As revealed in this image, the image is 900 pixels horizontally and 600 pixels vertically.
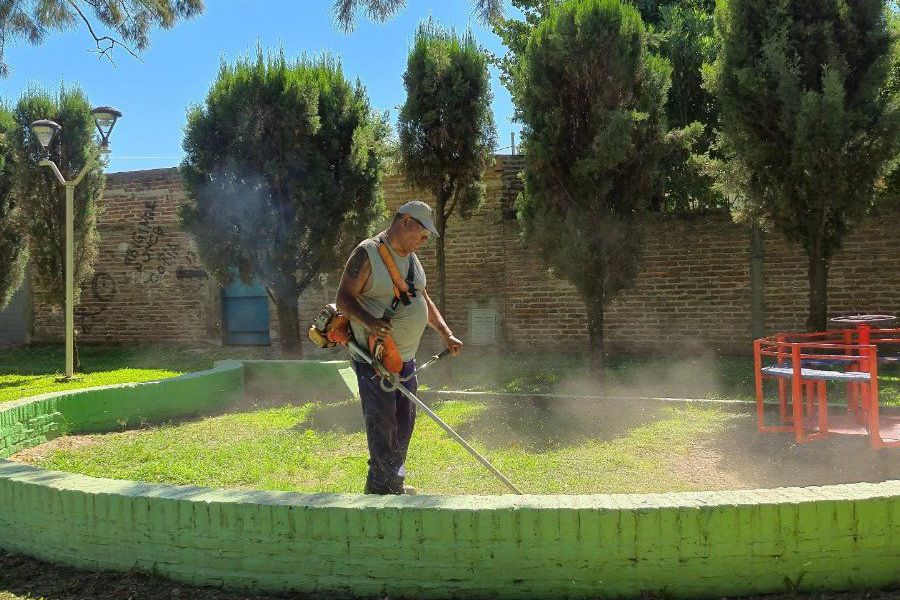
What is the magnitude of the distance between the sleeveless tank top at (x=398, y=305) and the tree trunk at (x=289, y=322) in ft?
23.1

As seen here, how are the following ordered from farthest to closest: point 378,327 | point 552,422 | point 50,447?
point 552,422 < point 50,447 < point 378,327

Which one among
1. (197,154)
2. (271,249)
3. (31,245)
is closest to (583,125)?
(271,249)

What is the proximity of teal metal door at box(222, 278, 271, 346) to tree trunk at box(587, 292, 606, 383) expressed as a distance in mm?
7094

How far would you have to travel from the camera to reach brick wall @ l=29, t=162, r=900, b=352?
33.4 feet

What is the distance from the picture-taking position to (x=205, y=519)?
3109mm

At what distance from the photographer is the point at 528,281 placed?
39.0 ft

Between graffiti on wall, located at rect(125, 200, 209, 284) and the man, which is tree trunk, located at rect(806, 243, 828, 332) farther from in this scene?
graffiti on wall, located at rect(125, 200, 209, 284)

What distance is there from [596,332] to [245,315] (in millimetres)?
7727

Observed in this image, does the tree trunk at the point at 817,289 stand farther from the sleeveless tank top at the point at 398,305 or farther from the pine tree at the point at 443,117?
the sleeveless tank top at the point at 398,305

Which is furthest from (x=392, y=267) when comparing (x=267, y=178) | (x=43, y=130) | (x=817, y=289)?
(x=43, y=130)

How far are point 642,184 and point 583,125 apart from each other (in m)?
0.94

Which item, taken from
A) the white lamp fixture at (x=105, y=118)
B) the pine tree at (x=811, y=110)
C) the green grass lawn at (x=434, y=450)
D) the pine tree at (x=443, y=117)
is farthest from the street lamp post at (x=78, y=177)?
the pine tree at (x=811, y=110)

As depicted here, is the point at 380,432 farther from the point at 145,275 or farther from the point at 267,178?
the point at 145,275

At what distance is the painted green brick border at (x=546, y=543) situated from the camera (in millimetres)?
2896
